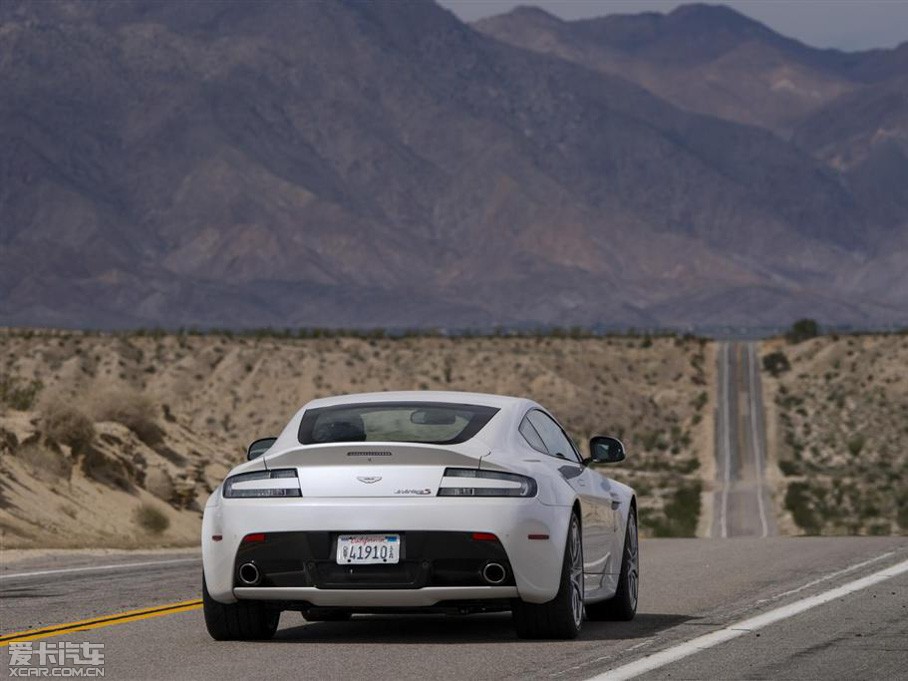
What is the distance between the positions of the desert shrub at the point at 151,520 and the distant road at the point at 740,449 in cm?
2675

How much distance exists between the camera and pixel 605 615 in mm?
12547

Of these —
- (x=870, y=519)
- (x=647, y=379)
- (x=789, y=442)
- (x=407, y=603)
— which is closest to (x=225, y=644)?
(x=407, y=603)

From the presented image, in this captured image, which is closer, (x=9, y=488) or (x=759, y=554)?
(x=759, y=554)

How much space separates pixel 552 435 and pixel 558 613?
1707 mm

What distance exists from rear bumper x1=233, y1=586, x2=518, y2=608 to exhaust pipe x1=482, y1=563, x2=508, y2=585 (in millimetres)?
A: 39

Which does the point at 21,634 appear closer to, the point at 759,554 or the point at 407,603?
the point at 407,603

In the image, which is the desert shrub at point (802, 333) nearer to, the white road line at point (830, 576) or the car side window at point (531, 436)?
the white road line at point (830, 576)

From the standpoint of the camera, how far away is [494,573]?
10.5 meters

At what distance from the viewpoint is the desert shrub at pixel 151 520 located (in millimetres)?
29328

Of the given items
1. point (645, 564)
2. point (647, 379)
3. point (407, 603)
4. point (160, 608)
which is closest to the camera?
point (407, 603)

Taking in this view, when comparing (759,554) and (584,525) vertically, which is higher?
(584,525)

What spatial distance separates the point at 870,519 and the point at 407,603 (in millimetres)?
48321

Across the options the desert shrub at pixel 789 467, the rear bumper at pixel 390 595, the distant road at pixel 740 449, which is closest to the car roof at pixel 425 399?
the rear bumper at pixel 390 595

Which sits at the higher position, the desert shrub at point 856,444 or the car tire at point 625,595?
the car tire at point 625,595
